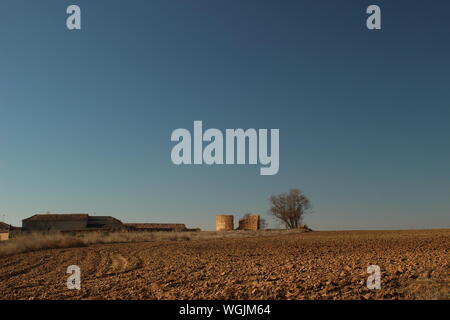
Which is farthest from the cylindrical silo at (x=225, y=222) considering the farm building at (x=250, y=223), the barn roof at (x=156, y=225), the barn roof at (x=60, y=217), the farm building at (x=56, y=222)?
the barn roof at (x=60, y=217)

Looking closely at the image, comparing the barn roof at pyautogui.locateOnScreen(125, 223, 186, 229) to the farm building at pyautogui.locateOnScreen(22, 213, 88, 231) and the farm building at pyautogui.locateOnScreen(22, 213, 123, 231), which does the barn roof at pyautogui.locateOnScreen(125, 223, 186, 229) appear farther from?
the farm building at pyautogui.locateOnScreen(22, 213, 88, 231)

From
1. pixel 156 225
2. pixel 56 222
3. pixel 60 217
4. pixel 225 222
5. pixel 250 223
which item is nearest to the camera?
pixel 250 223

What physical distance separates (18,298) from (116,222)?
238ft

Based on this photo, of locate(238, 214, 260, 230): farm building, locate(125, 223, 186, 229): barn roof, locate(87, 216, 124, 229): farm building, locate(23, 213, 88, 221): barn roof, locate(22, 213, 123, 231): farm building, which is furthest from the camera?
locate(125, 223, 186, 229): barn roof

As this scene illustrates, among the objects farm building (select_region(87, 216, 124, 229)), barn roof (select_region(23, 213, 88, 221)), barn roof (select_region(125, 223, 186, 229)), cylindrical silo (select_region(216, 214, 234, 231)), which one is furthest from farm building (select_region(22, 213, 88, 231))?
cylindrical silo (select_region(216, 214, 234, 231))

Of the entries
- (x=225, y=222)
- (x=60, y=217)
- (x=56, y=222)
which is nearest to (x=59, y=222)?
(x=56, y=222)

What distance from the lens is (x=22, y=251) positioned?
28.5m

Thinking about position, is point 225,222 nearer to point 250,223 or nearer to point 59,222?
point 250,223

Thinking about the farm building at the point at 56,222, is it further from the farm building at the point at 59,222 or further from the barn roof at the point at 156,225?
the barn roof at the point at 156,225

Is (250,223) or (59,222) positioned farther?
(59,222)
